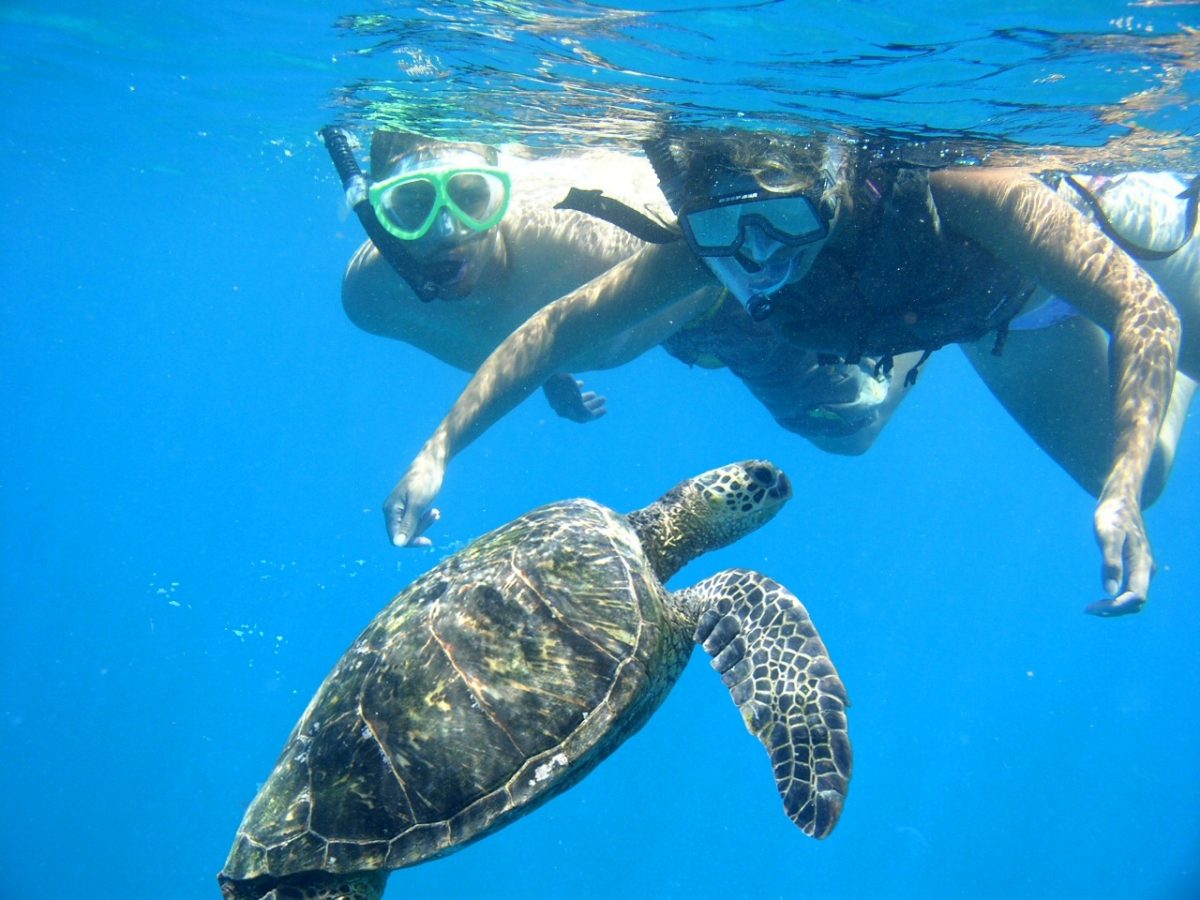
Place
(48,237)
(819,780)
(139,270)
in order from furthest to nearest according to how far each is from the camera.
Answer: (139,270) → (48,237) → (819,780)

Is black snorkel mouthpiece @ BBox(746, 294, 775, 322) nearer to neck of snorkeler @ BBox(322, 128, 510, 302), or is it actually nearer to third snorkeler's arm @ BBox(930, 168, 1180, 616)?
third snorkeler's arm @ BBox(930, 168, 1180, 616)

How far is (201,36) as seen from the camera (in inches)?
366

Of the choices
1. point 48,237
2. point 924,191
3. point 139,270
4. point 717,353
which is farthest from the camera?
point 139,270

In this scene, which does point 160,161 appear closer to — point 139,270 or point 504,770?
point 504,770

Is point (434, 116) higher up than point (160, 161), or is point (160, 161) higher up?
point (434, 116)

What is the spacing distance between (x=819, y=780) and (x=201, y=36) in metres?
11.2

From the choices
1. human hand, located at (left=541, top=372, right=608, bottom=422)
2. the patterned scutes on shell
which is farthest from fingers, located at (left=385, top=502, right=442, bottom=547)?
human hand, located at (left=541, top=372, right=608, bottom=422)

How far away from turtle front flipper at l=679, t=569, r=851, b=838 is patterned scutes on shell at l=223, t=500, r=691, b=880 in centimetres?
30

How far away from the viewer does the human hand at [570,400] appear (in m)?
7.86

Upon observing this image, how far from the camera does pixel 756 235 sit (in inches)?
164

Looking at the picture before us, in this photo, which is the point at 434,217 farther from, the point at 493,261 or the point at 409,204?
the point at 493,261

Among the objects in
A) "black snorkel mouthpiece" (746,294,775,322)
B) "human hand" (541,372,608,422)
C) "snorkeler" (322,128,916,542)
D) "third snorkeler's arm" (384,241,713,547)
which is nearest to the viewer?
"black snorkel mouthpiece" (746,294,775,322)

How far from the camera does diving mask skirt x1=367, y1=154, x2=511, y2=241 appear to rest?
5.97 m

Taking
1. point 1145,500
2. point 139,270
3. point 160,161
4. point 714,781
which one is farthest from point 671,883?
point 139,270
